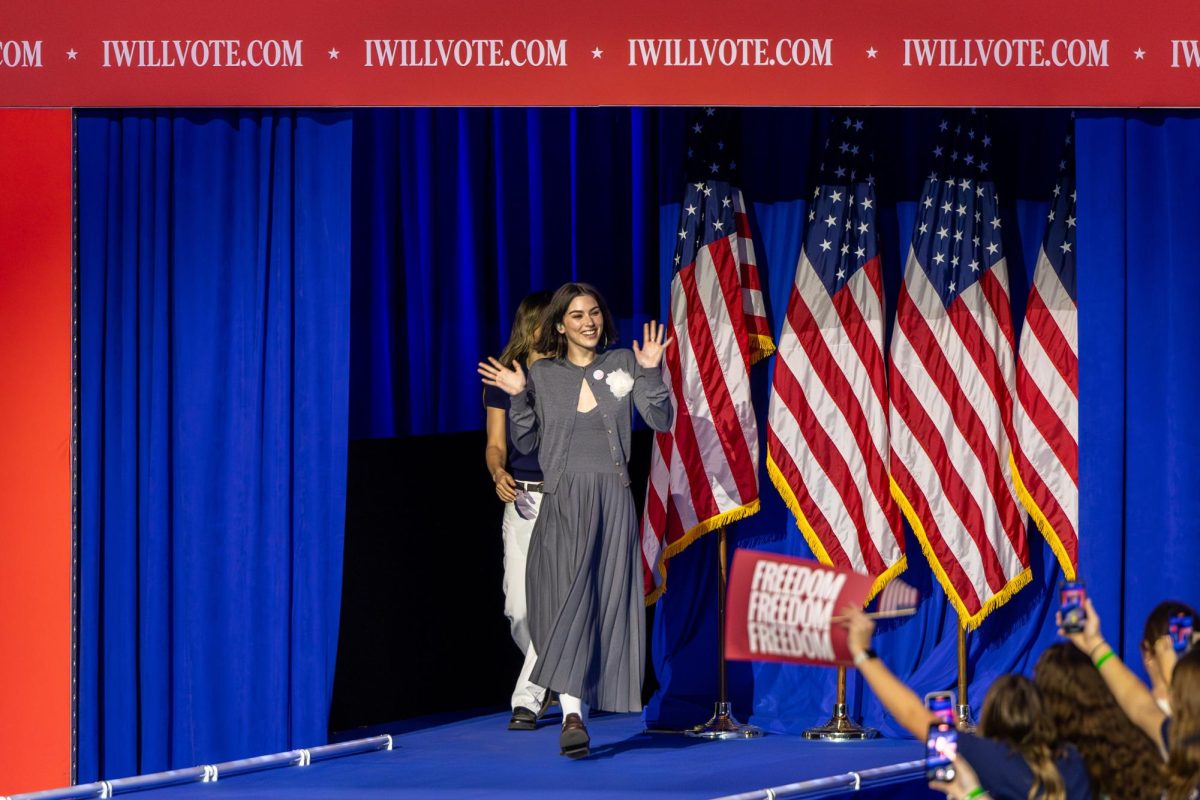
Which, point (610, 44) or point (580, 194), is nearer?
point (610, 44)

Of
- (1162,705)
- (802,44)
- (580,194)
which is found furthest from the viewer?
(580,194)

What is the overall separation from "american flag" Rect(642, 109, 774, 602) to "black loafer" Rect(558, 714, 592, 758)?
3.13 feet

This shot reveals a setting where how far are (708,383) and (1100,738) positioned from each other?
12.5ft

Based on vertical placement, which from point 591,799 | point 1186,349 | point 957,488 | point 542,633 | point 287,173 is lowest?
point 591,799

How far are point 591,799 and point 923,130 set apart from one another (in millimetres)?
3084

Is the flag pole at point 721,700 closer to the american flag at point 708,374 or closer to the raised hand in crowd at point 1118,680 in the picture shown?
the american flag at point 708,374

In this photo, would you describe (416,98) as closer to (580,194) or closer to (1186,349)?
(580,194)

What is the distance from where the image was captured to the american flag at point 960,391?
24.3 ft

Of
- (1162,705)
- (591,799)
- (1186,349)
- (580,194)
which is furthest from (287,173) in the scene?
(1162,705)

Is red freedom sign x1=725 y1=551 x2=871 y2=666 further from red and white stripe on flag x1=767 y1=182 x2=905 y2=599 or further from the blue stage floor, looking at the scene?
red and white stripe on flag x1=767 y1=182 x2=905 y2=599

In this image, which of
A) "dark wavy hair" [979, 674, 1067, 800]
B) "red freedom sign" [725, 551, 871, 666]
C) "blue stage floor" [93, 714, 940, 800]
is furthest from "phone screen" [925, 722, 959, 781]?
"blue stage floor" [93, 714, 940, 800]

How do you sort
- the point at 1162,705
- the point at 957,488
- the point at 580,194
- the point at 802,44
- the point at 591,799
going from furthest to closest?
the point at 580,194
the point at 957,488
the point at 802,44
the point at 591,799
the point at 1162,705

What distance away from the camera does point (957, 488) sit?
293 inches

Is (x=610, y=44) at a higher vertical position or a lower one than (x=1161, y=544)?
higher
